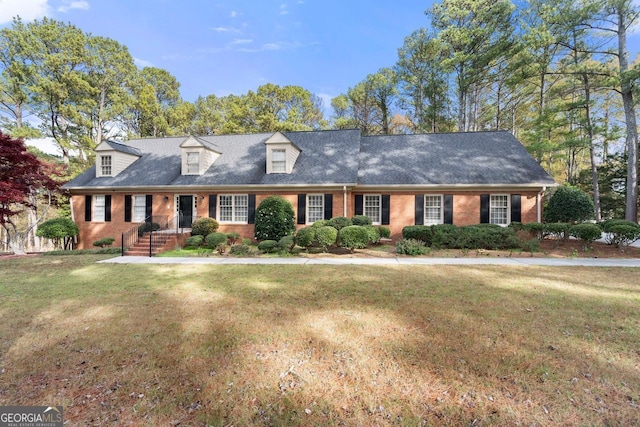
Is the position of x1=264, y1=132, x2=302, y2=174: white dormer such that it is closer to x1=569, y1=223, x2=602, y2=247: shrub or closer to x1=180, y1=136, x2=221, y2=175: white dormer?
x1=180, y1=136, x2=221, y2=175: white dormer

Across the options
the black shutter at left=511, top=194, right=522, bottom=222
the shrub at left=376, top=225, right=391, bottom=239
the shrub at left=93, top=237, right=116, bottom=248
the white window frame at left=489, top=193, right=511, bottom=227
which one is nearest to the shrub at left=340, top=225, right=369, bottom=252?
the shrub at left=376, top=225, right=391, bottom=239

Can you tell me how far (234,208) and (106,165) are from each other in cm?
877

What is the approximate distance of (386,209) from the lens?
565 inches

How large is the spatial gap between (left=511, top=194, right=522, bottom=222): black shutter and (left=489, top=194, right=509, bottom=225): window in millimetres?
232

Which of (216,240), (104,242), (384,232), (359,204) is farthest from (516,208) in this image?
Result: (104,242)

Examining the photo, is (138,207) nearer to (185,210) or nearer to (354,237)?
(185,210)

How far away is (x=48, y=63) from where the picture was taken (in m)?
21.5

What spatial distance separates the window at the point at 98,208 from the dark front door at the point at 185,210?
15.6ft

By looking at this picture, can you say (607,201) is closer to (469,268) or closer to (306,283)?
(469,268)

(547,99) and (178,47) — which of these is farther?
(547,99)

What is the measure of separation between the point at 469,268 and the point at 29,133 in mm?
29535

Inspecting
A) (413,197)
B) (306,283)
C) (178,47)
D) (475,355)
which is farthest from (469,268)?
(178,47)

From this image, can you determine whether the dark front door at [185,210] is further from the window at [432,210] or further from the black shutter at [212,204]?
the window at [432,210]

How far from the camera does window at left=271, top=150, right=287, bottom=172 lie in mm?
15078
